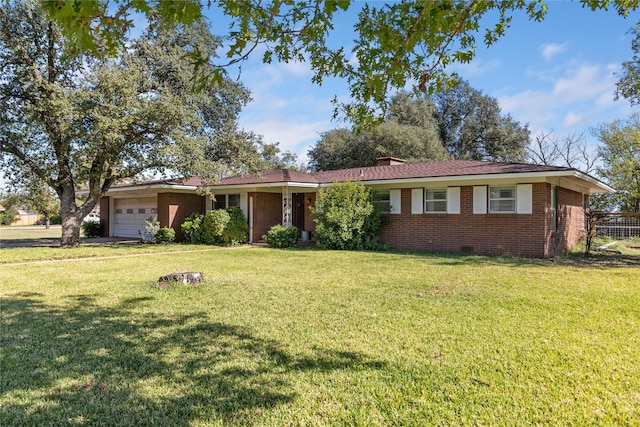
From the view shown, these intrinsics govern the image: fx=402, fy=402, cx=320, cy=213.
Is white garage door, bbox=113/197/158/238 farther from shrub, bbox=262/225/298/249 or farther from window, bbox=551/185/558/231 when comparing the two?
window, bbox=551/185/558/231

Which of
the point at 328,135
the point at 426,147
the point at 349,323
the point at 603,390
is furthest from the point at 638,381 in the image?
the point at 328,135

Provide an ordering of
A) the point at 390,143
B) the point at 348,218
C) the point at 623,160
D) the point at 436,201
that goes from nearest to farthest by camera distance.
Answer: the point at 436,201
the point at 348,218
the point at 623,160
the point at 390,143

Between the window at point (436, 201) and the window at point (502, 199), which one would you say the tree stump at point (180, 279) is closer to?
the window at point (436, 201)

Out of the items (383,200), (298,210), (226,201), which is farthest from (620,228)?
(226,201)

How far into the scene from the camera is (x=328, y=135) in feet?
117

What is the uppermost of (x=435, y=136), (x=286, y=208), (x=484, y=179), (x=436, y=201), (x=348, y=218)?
(x=435, y=136)

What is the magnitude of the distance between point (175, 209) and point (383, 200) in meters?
10.5

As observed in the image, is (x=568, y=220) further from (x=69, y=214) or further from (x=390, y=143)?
(x=69, y=214)

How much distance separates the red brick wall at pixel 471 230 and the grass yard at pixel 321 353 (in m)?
5.07

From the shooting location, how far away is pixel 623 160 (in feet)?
90.2

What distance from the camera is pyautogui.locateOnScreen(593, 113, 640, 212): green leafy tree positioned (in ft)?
84.3

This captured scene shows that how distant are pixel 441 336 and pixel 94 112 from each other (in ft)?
42.9

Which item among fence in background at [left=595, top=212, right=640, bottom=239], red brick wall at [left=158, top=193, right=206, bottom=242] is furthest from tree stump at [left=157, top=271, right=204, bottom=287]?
fence in background at [left=595, top=212, right=640, bottom=239]

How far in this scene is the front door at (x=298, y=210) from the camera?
2014 cm
